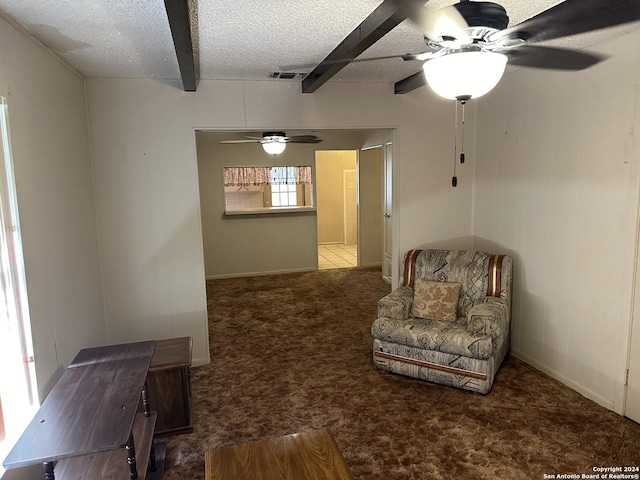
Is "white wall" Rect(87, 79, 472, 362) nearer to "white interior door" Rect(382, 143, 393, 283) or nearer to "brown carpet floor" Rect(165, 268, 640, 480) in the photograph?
"brown carpet floor" Rect(165, 268, 640, 480)

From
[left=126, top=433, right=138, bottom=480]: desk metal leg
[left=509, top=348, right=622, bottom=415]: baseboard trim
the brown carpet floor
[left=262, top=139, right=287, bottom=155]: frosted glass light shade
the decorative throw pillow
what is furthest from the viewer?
[left=262, top=139, right=287, bottom=155]: frosted glass light shade

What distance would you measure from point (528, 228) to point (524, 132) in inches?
30.1

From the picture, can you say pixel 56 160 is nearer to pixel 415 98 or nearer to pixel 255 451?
pixel 255 451

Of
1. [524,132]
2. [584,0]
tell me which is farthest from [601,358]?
[584,0]

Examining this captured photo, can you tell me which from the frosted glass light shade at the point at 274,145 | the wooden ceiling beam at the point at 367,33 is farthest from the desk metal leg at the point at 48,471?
the frosted glass light shade at the point at 274,145

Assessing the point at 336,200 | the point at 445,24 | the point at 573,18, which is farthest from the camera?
the point at 336,200

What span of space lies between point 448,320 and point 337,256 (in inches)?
204

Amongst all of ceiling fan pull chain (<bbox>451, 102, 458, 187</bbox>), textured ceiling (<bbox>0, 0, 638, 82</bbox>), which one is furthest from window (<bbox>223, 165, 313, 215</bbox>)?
textured ceiling (<bbox>0, 0, 638, 82</bbox>)

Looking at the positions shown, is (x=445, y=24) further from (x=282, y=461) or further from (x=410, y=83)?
(x=410, y=83)

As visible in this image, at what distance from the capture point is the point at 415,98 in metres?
4.04

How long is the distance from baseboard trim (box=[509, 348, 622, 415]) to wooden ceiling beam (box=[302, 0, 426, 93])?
271cm

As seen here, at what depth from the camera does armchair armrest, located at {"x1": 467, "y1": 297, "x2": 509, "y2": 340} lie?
10.2 ft

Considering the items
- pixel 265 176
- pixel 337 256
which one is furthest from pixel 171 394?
pixel 337 256

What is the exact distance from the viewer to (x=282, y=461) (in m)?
1.99
